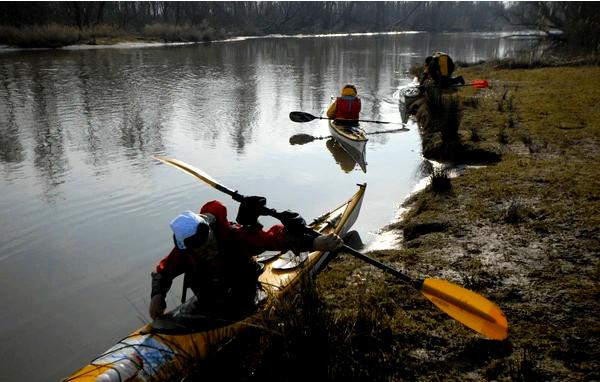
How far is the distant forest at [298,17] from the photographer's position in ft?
132

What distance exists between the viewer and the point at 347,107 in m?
12.0

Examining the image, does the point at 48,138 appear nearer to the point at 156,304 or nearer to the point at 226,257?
the point at 156,304

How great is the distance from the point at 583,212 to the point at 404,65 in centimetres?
2619

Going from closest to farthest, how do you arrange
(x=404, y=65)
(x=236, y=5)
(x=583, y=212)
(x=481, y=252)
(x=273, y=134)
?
(x=481, y=252), (x=583, y=212), (x=273, y=134), (x=404, y=65), (x=236, y=5)

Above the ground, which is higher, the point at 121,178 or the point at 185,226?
the point at 185,226

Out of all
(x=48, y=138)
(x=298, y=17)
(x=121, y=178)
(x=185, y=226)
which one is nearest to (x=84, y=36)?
(x=48, y=138)

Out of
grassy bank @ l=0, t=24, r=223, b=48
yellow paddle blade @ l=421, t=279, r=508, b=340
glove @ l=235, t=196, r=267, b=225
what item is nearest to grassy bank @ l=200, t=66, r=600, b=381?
yellow paddle blade @ l=421, t=279, r=508, b=340

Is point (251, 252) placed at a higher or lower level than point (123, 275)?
higher

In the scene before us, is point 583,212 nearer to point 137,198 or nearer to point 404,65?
point 137,198

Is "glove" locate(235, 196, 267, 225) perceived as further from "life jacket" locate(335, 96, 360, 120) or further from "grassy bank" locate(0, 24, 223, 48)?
"grassy bank" locate(0, 24, 223, 48)

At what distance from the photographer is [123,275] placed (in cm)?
579

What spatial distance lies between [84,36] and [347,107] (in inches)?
1414

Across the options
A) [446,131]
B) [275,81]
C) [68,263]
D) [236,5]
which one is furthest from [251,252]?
[236,5]

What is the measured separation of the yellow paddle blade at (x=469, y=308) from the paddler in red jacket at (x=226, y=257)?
0.88m
